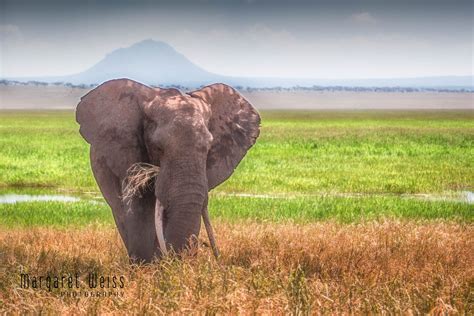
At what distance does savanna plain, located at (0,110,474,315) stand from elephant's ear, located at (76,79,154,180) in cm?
116

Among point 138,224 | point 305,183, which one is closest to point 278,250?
point 138,224

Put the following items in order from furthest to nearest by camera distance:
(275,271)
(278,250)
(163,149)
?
(278,250) < (275,271) < (163,149)

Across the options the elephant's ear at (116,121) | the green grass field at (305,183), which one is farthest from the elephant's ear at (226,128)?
the green grass field at (305,183)

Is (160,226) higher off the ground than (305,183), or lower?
higher

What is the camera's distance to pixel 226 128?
10914 mm

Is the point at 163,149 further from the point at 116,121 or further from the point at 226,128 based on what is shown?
the point at 226,128

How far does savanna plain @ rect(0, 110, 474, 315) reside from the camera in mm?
8336

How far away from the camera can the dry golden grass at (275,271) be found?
26.9 feet

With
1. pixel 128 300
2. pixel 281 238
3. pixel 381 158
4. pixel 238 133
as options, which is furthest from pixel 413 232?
pixel 381 158

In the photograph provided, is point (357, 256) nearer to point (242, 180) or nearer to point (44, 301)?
point (44, 301)

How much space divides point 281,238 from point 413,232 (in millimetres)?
1791

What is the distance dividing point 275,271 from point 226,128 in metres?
1.92

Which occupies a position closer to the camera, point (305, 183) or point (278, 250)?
point (278, 250)

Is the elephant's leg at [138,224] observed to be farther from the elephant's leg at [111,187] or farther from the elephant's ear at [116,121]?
the elephant's ear at [116,121]
